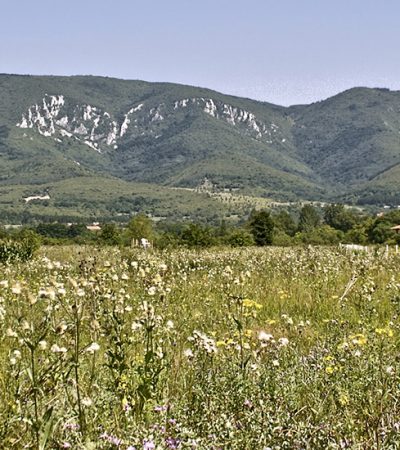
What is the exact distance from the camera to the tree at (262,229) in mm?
47647

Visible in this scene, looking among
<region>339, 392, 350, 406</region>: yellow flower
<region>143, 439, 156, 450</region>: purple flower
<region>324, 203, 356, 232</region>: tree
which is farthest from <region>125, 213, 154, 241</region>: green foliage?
<region>324, 203, 356, 232</region>: tree

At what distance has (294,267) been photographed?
1311 cm

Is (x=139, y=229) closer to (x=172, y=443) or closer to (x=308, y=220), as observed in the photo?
(x=172, y=443)

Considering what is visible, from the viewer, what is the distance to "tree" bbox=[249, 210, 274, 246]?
47647 millimetres

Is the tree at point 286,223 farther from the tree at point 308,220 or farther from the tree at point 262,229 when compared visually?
the tree at point 262,229

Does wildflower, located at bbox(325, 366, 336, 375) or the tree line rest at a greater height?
wildflower, located at bbox(325, 366, 336, 375)

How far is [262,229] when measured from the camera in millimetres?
48062

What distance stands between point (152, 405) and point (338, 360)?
77.2 inches

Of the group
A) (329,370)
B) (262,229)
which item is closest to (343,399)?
(329,370)

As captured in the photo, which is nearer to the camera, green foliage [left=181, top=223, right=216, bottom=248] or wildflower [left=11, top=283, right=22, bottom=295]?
wildflower [left=11, top=283, right=22, bottom=295]

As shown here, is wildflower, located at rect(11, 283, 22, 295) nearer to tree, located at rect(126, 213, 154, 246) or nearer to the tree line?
the tree line

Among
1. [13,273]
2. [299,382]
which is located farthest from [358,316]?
[13,273]

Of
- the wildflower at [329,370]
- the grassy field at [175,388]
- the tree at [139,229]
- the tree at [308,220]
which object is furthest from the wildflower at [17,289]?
the tree at [308,220]

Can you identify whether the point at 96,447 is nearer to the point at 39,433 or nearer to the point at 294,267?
the point at 39,433
